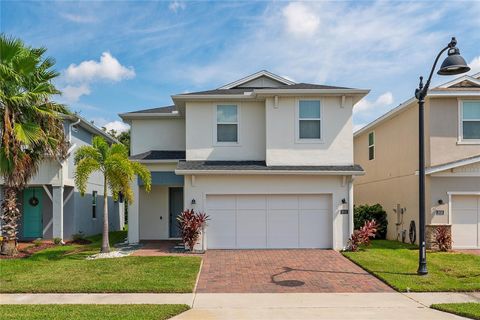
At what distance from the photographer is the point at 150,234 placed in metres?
19.2

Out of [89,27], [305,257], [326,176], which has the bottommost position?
[305,257]

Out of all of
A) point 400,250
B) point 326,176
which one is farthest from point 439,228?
point 326,176

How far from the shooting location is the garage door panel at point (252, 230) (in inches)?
640

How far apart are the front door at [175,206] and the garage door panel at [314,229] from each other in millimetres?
5756

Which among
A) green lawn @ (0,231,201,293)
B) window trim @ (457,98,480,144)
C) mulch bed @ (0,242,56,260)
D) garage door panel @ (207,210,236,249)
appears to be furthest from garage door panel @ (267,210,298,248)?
mulch bed @ (0,242,56,260)

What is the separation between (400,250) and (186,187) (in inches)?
308

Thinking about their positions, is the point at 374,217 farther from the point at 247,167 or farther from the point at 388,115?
the point at 247,167

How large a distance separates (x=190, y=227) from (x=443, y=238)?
8.84 metres

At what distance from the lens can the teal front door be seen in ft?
63.9

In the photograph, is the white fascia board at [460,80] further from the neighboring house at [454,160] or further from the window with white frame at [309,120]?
the window with white frame at [309,120]

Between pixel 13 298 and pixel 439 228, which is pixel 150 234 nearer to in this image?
pixel 13 298

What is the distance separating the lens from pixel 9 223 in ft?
48.6

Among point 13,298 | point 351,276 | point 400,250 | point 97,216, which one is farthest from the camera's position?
point 97,216

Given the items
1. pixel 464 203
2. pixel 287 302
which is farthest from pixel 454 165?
pixel 287 302
